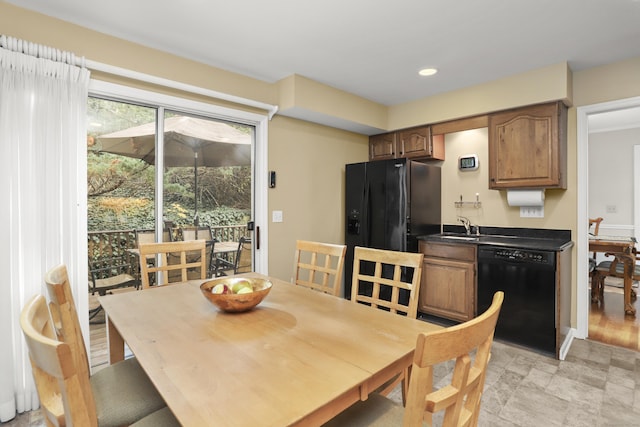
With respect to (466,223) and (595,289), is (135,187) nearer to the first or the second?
(466,223)

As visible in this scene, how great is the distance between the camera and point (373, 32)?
2383mm

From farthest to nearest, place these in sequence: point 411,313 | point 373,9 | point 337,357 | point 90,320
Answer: point 90,320 → point 373,9 → point 411,313 → point 337,357

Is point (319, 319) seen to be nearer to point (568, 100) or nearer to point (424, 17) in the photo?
point (424, 17)

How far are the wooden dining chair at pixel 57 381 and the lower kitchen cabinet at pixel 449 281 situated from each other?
9.15 ft

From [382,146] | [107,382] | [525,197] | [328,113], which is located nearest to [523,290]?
[525,197]

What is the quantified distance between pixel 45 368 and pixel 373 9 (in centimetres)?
232

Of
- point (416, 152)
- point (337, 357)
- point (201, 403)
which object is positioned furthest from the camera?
point (416, 152)

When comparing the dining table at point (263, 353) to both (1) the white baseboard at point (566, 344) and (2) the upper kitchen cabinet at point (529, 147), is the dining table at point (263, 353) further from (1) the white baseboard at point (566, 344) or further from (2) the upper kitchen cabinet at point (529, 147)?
(2) the upper kitchen cabinet at point (529, 147)

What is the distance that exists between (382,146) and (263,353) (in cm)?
357

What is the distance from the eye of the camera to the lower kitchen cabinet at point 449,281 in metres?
3.17

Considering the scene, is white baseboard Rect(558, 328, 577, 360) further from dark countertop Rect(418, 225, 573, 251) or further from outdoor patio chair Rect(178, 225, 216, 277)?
outdoor patio chair Rect(178, 225, 216, 277)

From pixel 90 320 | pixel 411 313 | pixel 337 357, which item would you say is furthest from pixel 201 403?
pixel 90 320

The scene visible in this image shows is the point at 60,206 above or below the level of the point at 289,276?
above

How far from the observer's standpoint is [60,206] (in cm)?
215
